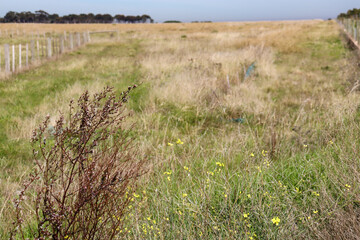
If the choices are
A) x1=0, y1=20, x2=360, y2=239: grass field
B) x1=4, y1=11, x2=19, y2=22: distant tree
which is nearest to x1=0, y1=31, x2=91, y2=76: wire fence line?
x1=0, y1=20, x2=360, y2=239: grass field

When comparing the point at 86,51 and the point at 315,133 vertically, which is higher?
the point at 86,51

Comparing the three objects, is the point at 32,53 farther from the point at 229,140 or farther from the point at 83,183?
the point at 83,183

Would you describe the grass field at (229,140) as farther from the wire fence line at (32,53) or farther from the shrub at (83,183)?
the wire fence line at (32,53)

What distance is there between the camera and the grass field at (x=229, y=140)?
96.7 inches

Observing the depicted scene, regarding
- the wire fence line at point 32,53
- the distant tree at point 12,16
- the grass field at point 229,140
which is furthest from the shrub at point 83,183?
the distant tree at point 12,16

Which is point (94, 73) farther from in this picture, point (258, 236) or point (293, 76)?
point (258, 236)

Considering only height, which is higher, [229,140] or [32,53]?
[32,53]

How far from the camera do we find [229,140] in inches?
178

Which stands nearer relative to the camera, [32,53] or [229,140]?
[229,140]

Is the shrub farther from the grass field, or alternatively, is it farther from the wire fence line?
the wire fence line

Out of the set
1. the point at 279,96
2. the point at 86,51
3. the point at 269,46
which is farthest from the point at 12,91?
the point at 269,46

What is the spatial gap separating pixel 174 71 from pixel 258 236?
796 centimetres

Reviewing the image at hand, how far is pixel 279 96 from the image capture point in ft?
26.1

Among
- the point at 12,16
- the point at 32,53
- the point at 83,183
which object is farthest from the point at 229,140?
the point at 12,16
